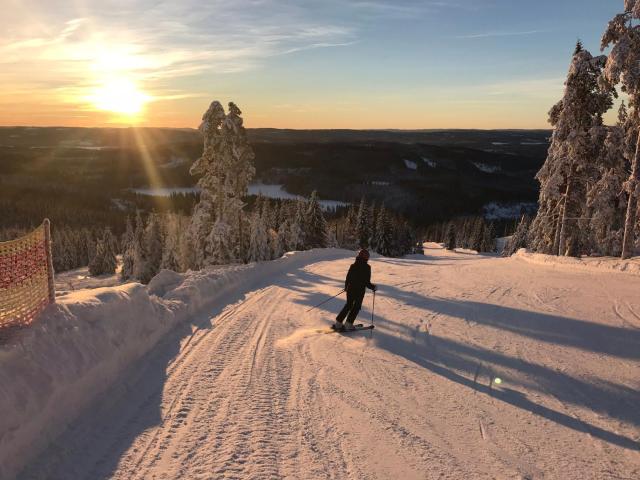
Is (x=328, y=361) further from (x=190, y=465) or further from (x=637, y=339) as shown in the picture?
(x=637, y=339)

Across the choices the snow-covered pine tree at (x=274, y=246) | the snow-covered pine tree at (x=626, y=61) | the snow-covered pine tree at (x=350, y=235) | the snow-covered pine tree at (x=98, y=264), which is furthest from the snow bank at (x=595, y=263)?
the snow-covered pine tree at (x=98, y=264)

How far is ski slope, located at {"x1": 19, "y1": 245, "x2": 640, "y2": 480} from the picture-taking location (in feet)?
13.9

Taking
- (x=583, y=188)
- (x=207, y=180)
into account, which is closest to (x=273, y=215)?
(x=207, y=180)

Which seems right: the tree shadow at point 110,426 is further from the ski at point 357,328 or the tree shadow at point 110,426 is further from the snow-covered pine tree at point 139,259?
the snow-covered pine tree at point 139,259

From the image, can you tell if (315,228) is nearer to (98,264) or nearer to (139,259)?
(139,259)

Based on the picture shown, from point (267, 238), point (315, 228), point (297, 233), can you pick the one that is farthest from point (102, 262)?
point (267, 238)

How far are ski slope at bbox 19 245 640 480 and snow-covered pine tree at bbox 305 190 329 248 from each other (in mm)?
40535

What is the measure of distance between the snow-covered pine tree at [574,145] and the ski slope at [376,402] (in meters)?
15.6

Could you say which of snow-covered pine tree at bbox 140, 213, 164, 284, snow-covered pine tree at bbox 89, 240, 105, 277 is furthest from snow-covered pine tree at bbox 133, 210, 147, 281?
snow-covered pine tree at bbox 89, 240, 105, 277

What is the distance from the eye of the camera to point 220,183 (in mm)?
29547

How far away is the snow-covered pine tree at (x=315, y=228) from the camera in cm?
5063

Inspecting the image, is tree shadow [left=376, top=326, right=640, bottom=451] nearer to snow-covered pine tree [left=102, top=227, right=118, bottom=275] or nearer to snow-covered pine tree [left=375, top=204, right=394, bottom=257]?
snow-covered pine tree [left=375, top=204, right=394, bottom=257]

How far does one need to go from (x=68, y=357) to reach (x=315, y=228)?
45943mm

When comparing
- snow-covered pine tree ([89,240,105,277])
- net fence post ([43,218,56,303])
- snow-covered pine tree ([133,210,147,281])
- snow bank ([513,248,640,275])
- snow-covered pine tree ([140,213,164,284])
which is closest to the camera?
net fence post ([43,218,56,303])
